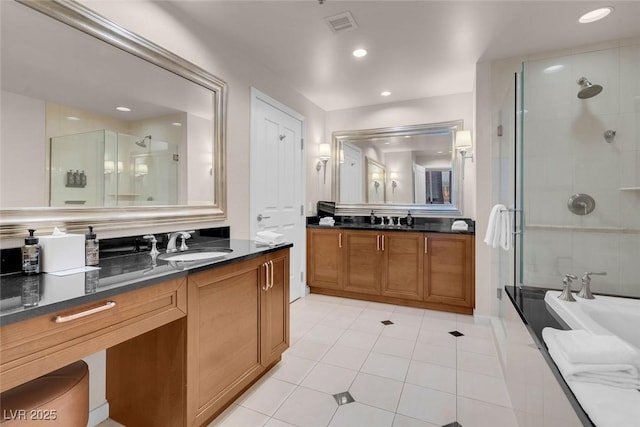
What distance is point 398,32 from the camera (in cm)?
234

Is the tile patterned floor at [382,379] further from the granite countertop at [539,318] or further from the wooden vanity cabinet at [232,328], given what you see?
the granite countertop at [539,318]

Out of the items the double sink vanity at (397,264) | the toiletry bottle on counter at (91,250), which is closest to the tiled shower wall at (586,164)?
the double sink vanity at (397,264)

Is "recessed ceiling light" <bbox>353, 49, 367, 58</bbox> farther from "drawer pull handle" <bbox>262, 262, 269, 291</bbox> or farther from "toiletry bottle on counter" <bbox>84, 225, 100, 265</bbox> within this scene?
"toiletry bottle on counter" <bbox>84, 225, 100, 265</bbox>

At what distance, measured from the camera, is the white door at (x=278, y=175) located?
283 cm

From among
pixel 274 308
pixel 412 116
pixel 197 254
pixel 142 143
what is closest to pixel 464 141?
pixel 412 116

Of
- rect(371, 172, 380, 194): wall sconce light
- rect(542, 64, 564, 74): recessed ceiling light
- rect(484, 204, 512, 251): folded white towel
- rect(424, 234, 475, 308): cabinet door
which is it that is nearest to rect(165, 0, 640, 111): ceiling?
rect(542, 64, 564, 74): recessed ceiling light

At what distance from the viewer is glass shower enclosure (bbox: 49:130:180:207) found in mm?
1435

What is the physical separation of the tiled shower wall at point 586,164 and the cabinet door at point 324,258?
2.02 meters

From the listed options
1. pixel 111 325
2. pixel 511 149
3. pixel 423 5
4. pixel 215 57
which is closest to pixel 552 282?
pixel 511 149

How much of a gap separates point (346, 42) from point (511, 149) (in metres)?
1.64

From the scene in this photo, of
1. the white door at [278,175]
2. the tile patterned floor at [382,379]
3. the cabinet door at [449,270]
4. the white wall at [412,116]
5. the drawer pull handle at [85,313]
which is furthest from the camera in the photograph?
the white wall at [412,116]

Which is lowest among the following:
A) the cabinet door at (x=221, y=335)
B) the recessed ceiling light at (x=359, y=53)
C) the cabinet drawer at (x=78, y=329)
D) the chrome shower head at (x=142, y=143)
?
the cabinet door at (x=221, y=335)

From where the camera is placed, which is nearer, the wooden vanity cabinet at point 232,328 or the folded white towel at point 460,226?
the wooden vanity cabinet at point 232,328

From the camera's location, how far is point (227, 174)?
2457 mm
